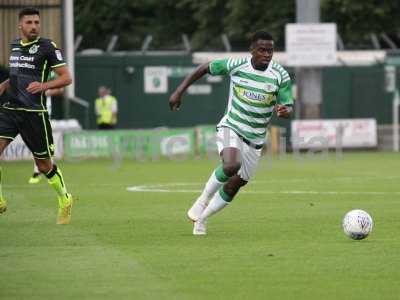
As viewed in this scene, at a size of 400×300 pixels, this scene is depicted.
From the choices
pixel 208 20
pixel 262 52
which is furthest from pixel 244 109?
pixel 208 20

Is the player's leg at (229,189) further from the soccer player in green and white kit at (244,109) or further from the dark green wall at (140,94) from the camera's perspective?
the dark green wall at (140,94)

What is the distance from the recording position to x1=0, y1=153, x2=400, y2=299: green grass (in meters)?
9.97

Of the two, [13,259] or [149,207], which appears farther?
[149,207]

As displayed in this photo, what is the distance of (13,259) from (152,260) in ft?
4.12

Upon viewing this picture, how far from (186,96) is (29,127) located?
28.3 meters

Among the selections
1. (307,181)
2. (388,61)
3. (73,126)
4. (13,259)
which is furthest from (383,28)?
(13,259)

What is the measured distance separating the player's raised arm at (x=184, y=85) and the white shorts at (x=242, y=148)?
0.61 metres

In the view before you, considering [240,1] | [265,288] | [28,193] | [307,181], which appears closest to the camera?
[265,288]

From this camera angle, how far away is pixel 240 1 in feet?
157

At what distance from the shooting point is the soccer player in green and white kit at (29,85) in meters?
14.6

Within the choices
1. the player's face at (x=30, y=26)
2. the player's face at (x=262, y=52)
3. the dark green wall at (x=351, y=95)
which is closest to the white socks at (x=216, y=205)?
the player's face at (x=262, y=52)

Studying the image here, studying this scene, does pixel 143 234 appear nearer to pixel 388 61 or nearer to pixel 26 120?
pixel 26 120

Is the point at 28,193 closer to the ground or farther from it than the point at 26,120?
closer to the ground

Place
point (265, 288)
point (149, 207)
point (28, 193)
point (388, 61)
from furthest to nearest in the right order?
point (388, 61)
point (28, 193)
point (149, 207)
point (265, 288)
